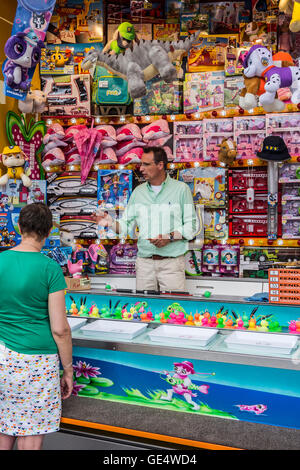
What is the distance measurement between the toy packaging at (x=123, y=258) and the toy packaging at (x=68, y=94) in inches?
63.3

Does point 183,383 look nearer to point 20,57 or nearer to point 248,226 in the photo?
point 248,226

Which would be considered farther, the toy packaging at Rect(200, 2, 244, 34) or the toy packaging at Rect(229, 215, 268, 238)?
the toy packaging at Rect(200, 2, 244, 34)

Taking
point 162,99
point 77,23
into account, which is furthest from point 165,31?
point 77,23

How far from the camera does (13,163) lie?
14.7 feet

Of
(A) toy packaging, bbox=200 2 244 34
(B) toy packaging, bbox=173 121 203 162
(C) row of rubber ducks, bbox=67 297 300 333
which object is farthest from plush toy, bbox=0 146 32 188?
(A) toy packaging, bbox=200 2 244 34

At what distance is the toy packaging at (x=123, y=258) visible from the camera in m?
5.13

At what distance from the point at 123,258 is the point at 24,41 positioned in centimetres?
245

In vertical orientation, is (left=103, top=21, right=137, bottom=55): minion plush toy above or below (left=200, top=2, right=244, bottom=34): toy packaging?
below

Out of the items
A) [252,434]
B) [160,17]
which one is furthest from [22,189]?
[252,434]

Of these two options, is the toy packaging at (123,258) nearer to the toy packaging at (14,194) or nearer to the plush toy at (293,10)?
the toy packaging at (14,194)

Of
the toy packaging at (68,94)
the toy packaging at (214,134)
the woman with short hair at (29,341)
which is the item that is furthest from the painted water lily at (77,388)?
the toy packaging at (68,94)

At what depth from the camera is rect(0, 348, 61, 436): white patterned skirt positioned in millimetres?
1988

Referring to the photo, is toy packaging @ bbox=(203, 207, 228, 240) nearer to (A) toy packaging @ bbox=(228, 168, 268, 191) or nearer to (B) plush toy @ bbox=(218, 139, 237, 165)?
(A) toy packaging @ bbox=(228, 168, 268, 191)

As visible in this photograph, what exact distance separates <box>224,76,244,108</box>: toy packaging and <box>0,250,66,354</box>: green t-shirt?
3427 millimetres
